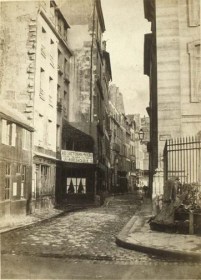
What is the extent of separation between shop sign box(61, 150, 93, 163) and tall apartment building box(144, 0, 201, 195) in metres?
8.76

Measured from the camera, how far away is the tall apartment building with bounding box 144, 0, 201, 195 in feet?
42.3

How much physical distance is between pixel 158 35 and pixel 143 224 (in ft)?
22.2

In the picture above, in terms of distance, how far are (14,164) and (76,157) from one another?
1038cm

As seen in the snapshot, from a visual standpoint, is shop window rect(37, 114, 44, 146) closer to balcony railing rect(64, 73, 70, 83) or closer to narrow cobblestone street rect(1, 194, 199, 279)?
balcony railing rect(64, 73, 70, 83)

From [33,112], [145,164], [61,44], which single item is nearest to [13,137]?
[33,112]

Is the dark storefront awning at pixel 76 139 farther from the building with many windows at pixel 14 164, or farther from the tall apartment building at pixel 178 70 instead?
the tall apartment building at pixel 178 70

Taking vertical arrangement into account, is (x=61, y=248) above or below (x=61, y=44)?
below

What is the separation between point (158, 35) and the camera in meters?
14.1

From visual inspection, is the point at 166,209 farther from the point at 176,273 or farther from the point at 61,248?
the point at 176,273

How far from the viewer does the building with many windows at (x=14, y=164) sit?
476 inches

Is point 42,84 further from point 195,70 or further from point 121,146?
point 121,146

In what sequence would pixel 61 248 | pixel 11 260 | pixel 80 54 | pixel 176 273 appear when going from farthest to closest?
1. pixel 80 54
2. pixel 61 248
3. pixel 11 260
4. pixel 176 273

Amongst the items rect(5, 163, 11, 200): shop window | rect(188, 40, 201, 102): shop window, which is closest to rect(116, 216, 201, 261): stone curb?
rect(5, 163, 11, 200): shop window

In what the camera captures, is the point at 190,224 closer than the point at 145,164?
Yes
